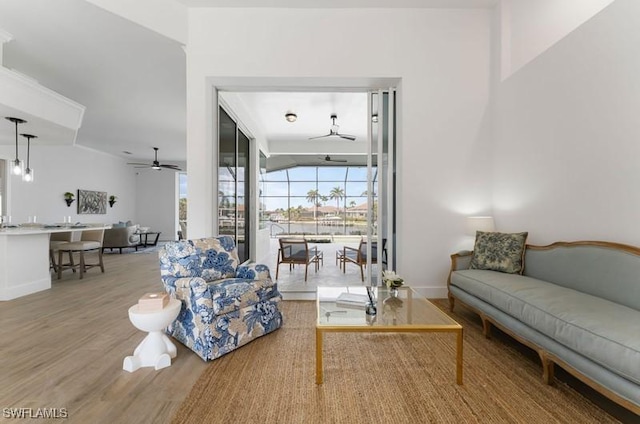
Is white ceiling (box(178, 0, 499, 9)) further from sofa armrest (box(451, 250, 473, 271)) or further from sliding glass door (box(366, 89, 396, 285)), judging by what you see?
sofa armrest (box(451, 250, 473, 271))

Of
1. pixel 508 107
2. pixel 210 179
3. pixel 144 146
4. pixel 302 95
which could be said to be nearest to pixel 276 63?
pixel 302 95

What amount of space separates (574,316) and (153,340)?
9.37 feet

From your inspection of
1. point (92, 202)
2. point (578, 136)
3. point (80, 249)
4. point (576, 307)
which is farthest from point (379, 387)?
point (92, 202)

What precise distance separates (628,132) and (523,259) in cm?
135

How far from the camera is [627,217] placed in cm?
218

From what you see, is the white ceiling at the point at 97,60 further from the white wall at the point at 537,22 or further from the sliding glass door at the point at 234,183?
the white wall at the point at 537,22

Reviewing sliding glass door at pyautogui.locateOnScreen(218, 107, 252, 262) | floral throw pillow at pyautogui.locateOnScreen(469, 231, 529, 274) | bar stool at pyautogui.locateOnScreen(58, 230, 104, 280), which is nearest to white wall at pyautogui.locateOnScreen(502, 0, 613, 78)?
floral throw pillow at pyautogui.locateOnScreen(469, 231, 529, 274)

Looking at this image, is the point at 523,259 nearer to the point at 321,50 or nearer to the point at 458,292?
the point at 458,292

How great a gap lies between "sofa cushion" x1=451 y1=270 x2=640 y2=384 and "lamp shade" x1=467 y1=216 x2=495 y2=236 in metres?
0.82

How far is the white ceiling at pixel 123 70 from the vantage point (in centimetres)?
312

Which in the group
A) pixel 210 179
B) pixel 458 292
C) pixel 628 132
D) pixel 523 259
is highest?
pixel 628 132

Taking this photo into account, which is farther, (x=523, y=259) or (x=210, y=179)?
(x=210, y=179)

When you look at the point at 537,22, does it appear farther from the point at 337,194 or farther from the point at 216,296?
the point at 337,194

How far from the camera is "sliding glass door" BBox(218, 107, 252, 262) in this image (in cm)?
443
